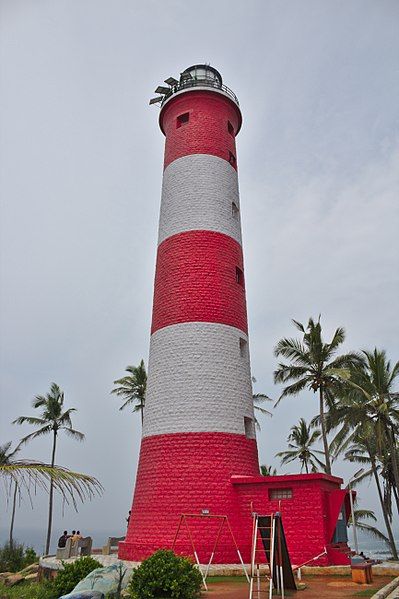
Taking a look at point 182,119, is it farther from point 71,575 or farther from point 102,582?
point 102,582

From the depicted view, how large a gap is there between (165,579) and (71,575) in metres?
2.40

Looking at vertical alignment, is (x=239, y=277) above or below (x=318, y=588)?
above

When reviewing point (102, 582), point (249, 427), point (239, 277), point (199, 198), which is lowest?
point (102, 582)

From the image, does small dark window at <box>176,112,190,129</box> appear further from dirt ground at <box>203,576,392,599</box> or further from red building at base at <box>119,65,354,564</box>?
dirt ground at <box>203,576,392,599</box>

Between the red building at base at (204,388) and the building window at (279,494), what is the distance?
32mm

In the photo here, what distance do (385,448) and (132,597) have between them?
853 inches

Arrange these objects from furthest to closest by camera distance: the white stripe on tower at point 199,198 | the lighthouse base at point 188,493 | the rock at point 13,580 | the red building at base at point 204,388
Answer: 1. the white stripe on tower at point 199,198
2. the rock at point 13,580
3. the red building at base at point 204,388
4. the lighthouse base at point 188,493

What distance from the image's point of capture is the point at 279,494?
16531 millimetres

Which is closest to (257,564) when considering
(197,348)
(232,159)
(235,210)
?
(197,348)

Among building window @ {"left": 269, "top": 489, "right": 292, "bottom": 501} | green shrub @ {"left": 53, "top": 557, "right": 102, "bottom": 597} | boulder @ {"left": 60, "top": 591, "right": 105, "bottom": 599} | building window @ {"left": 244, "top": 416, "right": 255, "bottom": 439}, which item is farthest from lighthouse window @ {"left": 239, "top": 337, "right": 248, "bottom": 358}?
boulder @ {"left": 60, "top": 591, "right": 105, "bottom": 599}

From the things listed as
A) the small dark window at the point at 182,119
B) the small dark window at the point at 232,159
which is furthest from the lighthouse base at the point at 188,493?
the small dark window at the point at 182,119

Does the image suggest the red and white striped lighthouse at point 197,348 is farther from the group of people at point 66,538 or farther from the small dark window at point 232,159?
the group of people at point 66,538

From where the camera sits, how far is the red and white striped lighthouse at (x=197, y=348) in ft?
54.5

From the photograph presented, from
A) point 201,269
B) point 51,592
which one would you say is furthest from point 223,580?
point 201,269
